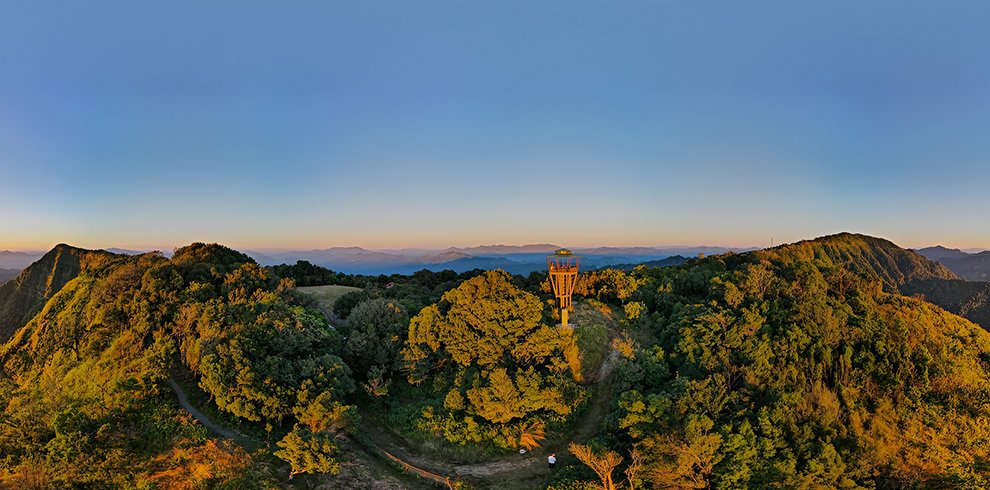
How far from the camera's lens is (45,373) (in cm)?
3941

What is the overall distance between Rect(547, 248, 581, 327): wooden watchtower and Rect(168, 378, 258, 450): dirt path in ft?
74.4

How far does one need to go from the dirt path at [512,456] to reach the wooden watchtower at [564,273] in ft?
22.5

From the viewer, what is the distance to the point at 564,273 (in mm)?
37500

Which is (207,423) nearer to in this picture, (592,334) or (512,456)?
(512,456)

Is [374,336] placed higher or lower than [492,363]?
higher

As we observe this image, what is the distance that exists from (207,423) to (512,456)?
63.3 feet

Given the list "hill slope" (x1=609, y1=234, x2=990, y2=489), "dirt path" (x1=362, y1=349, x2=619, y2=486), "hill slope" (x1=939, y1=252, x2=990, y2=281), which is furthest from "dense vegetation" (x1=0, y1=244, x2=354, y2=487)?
"hill slope" (x1=939, y1=252, x2=990, y2=281)

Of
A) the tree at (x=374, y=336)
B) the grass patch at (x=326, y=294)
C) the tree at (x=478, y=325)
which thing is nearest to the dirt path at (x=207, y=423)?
the tree at (x=374, y=336)

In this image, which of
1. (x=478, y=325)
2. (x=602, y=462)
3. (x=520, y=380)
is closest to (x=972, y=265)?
(x=478, y=325)

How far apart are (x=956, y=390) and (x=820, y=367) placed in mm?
8104

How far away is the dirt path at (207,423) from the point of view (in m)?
28.0

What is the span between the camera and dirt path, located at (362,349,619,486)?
2717 cm

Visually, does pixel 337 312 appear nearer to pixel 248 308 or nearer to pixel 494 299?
pixel 248 308

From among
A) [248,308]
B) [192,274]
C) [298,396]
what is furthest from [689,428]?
[192,274]
